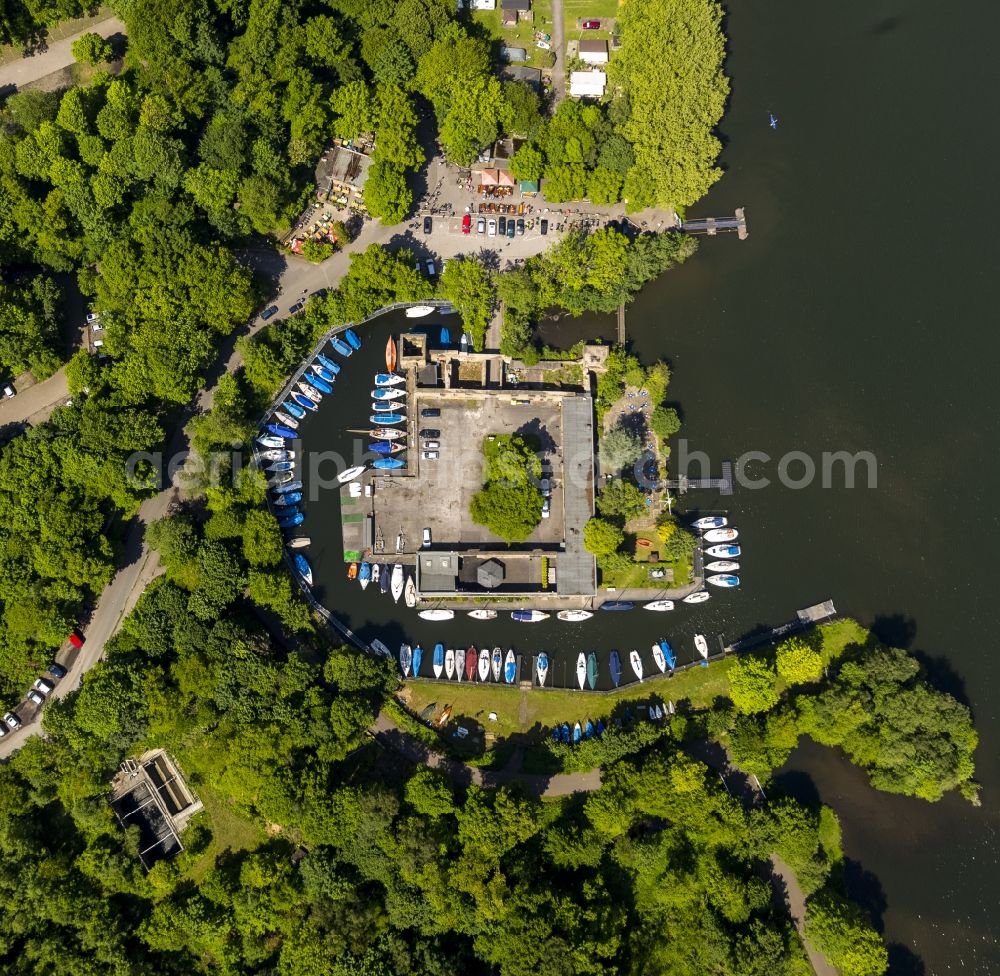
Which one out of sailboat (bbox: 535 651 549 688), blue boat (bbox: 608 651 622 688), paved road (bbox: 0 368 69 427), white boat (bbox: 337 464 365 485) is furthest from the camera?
white boat (bbox: 337 464 365 485)

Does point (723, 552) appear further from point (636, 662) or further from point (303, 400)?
point (303, 400)

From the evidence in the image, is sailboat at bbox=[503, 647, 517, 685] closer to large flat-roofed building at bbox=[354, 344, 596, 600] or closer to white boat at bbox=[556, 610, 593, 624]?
white boat at bbox=[556, 610, 593, 624]

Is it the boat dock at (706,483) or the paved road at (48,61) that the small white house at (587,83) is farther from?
the paved road at (48,61)

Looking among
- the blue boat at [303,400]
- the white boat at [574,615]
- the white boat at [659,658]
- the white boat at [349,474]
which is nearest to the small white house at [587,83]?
the blue boat at [303,400]

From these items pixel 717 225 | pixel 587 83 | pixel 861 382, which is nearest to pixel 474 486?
pixel 717 225

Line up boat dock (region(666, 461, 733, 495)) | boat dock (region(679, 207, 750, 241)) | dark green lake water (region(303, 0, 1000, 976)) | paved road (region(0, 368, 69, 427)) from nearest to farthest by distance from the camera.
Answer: dark green lake water (region(303, 0, 1000, 976)) < paved road (region(0, 368, 69, 427)) < boat dock (region(666, 461, 733, 495)) < boat dock (region(679, 207, 750, 241))

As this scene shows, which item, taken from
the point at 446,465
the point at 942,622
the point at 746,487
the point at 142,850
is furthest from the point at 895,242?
the point at 142,850

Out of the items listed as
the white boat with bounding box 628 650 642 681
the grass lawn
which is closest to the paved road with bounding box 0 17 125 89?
the grass lawn
